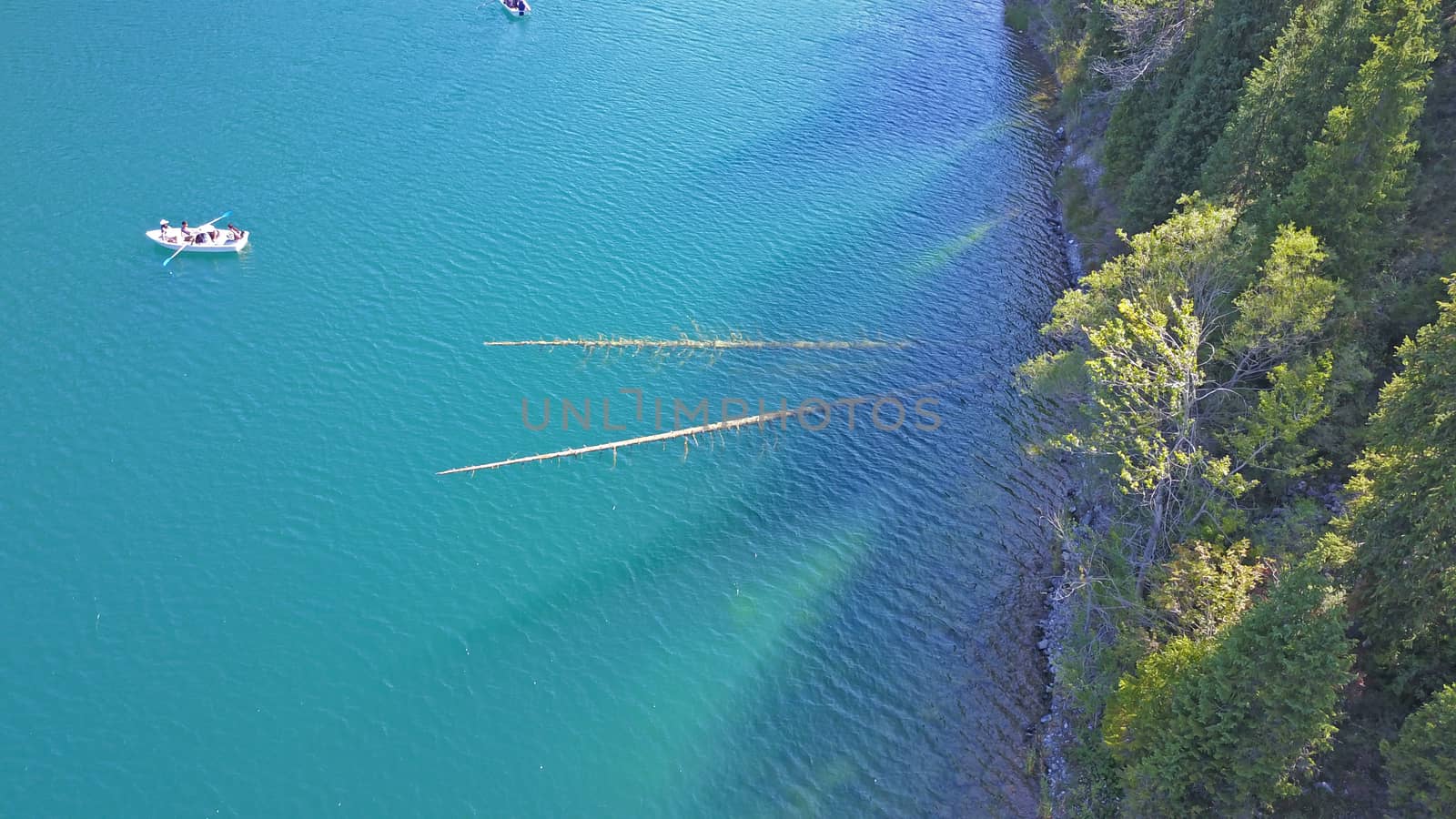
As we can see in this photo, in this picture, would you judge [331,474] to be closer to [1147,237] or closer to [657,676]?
[657,676]

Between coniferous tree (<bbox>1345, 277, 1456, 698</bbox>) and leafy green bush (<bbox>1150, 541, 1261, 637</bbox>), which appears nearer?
coniferous tree (<bbox>1345, 277, 1456, 698</bbox>)

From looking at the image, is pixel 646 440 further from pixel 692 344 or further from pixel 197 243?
pixel 197 243

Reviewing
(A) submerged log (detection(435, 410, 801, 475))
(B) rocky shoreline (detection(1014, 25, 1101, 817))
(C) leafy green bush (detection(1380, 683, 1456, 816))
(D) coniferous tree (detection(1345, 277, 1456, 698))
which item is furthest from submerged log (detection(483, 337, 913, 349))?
(C) leafy green bush (detection(1380, 683, 1456, 816))

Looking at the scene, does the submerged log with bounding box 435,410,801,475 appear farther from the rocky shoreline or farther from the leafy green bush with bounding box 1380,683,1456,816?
the leafy green bush with bounding box 1380,683,1456,816

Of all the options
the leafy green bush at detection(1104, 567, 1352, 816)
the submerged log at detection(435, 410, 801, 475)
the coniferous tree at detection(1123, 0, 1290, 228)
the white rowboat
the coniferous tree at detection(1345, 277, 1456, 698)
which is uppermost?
the coniferous tree at detection(1123, 0, 1290, 228)

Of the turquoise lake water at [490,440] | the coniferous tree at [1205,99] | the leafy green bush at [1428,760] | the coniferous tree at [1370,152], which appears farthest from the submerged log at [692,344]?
the leafy green bush at [1428,760]

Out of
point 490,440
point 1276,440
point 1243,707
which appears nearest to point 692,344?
point 490,440
